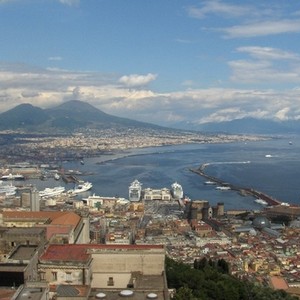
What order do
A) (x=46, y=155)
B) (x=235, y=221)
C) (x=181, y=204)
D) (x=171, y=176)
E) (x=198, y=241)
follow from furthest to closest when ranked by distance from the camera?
(x=46, y=155), (x=171, y=176), (x=181, y=204), (x=235, y=221), (x=198, y=241)

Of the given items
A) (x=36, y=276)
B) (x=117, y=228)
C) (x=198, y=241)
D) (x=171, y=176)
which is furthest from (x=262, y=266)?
(x=171, y=176)

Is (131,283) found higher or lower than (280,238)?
higher

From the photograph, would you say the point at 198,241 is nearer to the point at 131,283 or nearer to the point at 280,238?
the point at 280,238

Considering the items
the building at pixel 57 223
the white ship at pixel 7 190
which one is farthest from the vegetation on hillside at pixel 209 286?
the white ship at pixel 7 190

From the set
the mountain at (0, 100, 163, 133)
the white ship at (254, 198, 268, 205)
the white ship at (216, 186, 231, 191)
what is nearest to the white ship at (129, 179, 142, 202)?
the white ship at (216, 186, 231, 191)

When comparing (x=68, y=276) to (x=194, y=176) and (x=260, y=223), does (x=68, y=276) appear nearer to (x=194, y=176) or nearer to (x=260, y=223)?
(x=260, y=223)

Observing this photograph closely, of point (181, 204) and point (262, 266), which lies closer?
point (262, 266)

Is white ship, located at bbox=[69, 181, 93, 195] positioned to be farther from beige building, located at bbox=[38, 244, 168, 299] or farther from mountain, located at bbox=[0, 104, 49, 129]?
mountain, located at bbox=[0, 104, 49, 129]

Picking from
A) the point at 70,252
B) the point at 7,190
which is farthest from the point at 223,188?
the point at 70,252
